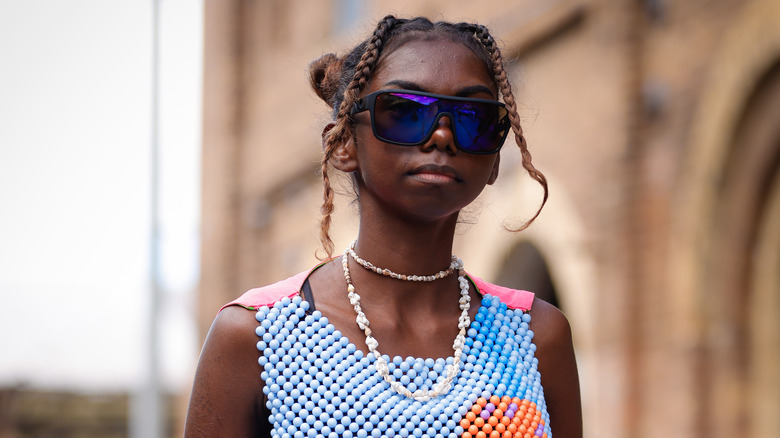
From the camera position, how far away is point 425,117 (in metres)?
1.75

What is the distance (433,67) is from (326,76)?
0.31 meters

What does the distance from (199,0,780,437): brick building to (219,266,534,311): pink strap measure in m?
2.61

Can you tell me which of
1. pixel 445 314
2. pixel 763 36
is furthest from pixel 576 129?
pixel 445 314

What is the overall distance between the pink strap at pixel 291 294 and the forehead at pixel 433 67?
40cm

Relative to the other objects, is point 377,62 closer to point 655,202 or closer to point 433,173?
point 433,173

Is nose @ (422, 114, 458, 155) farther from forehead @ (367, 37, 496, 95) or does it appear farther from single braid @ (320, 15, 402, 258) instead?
single braid @ (320, 15, 402, 258)

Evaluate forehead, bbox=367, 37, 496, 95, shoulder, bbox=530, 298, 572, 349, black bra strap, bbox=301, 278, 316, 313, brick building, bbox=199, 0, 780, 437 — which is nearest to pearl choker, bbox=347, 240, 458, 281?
black bra strap, bbox=301, 278, 316, 313

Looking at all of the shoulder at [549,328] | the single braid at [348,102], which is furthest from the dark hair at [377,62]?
the shoulder at [549,328]

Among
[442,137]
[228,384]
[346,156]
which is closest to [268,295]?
[228,384]

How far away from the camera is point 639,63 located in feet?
22.4

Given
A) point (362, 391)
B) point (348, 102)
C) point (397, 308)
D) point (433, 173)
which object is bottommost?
point (362, 391)

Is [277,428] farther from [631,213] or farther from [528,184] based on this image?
[528,184]

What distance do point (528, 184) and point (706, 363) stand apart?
2202 mm

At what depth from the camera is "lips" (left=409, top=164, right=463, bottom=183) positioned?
1.74m
